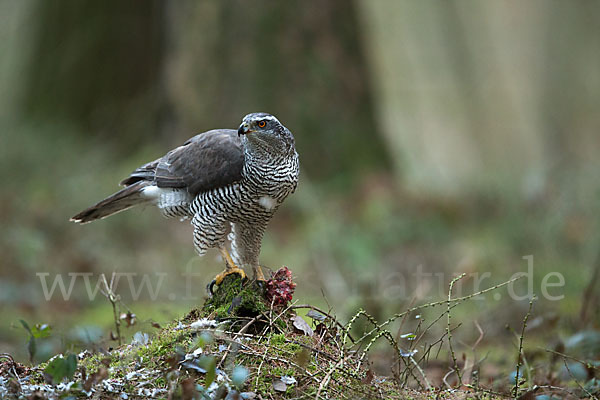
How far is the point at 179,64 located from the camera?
9609 mm

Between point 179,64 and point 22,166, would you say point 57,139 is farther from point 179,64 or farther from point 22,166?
point 179,64

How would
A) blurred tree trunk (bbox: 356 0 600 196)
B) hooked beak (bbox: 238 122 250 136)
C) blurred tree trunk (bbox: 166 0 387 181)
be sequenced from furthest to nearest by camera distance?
blurred tree trunk (bbox: 356 0 600 196) < blurred tree trunk (bbox: 166 0 387 181) < hooked beak (bbox: 238 122 250 136)

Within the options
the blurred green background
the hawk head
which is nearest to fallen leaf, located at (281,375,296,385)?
the hawk head

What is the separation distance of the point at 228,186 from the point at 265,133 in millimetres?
444

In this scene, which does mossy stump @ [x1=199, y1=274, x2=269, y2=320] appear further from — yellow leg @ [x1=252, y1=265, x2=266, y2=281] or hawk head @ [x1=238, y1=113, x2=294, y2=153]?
hawk head @ [x1=238, y1=113, x2=294, y2=153]

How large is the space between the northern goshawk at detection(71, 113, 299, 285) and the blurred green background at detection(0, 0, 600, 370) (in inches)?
46.3

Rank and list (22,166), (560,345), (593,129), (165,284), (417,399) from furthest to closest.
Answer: (593,129), (22,166), (165,284), (560,345), (417,399)

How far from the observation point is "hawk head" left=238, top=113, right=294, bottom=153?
376cm

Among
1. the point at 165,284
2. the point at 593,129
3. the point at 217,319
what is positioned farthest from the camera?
the point at 593,129

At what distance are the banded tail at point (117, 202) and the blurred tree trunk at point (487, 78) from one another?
10.8m

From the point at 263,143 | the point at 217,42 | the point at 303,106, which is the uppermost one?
the point at 217,42

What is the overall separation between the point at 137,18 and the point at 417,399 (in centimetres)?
1014

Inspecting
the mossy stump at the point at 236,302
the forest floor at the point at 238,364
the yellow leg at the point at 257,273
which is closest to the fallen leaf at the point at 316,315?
the forest floor at the point at 238,364

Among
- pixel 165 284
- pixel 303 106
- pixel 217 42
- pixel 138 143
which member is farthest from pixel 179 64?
pixel 165 284
